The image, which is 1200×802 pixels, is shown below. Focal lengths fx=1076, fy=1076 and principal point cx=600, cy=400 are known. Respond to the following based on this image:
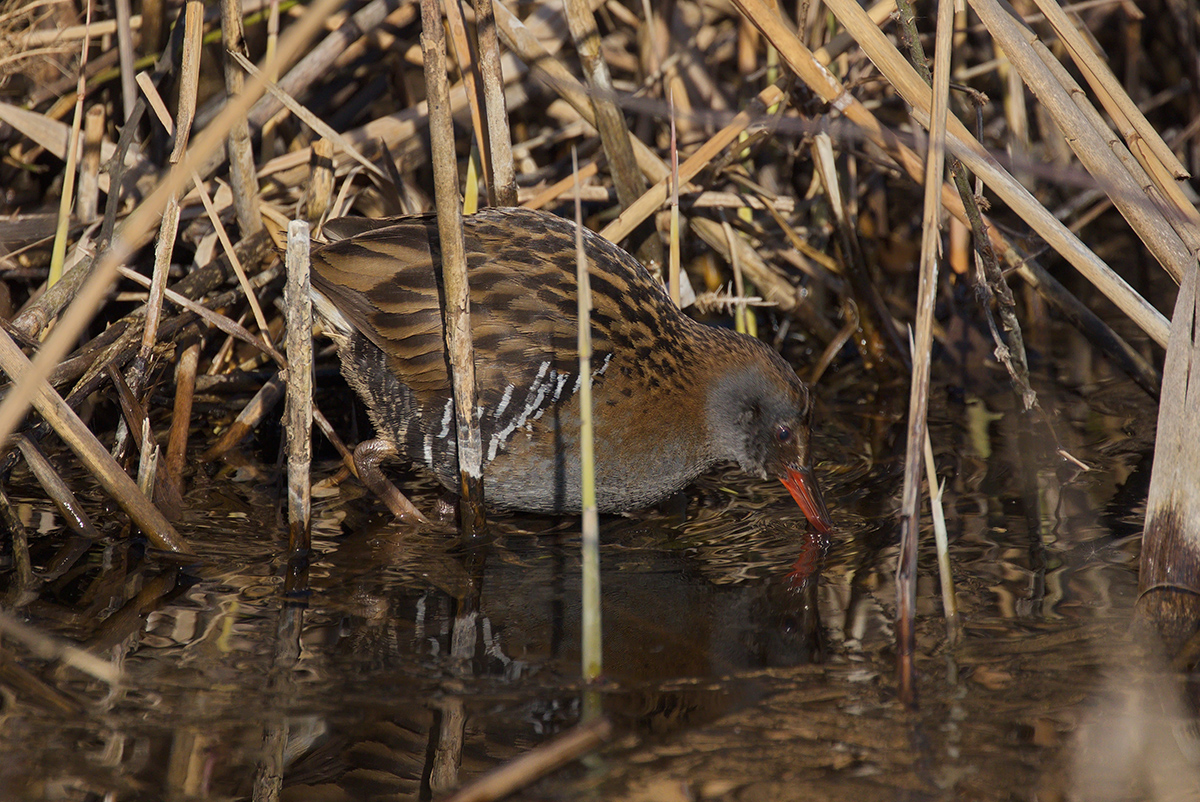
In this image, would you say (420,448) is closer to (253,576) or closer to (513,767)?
(253,576)

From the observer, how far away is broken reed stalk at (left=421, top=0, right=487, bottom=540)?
2.44 metres

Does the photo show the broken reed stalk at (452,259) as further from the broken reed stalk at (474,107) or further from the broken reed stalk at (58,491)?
the broken reed stalk at (58,491)

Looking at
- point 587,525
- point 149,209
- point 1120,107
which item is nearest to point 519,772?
point 587,525

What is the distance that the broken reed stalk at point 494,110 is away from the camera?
2922mm

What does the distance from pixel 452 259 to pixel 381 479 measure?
0.79 m

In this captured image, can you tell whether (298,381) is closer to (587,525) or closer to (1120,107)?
(587,525)

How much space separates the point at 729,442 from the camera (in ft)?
10.2

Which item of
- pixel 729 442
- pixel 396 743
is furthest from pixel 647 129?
pixel 396 743

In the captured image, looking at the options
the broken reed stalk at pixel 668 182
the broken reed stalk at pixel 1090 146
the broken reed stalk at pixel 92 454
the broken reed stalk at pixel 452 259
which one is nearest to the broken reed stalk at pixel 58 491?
the broken reed stalk at pixel 92 454

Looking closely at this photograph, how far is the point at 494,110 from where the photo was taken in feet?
10.1

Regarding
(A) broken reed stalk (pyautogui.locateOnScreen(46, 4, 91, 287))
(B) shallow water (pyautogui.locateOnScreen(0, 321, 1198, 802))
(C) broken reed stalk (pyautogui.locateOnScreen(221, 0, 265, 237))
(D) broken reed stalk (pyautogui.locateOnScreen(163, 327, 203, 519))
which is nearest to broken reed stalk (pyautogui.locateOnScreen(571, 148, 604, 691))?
(B) shallow water (pyautogui.locateOnScreen(0, 321, 1198, 802))

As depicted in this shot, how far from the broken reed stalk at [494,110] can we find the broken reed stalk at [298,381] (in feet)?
2.48

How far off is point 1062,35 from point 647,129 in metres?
1.91

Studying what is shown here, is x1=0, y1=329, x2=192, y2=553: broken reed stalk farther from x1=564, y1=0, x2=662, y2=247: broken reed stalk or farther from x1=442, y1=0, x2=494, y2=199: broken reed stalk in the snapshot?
x1=564, y1=0, x2=662, y2=247: broken reed stalk
